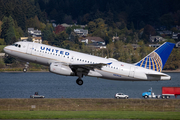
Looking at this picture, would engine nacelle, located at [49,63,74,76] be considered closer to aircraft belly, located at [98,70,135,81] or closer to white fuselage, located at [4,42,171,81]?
white fuselage, located at [4,42,171,81]

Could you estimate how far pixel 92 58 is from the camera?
5662 cm

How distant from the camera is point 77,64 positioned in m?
54.7

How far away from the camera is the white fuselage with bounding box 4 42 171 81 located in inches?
2197

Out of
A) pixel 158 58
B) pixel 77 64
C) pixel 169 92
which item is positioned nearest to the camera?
pixel 77 64

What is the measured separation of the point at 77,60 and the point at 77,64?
1355 mm

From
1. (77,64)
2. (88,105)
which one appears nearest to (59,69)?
(77,64)

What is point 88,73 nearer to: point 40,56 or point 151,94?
point 40,56

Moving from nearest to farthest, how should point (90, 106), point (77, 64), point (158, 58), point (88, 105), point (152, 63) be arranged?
1. point (77, 64)
2. point (152, 63)
3. point (158, 58)
4. point (90, 106)
5. point (88, 105)

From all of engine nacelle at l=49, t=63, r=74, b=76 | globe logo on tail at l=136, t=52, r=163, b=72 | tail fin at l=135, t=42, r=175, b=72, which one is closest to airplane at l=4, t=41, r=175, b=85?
engine nacelle at l=49, t=63, r=74, b=76

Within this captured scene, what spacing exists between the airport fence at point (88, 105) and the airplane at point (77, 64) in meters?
6.29

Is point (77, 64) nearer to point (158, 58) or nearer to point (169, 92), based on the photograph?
point (158, 58)

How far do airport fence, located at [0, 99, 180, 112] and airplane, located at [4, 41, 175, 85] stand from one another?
20.6ft

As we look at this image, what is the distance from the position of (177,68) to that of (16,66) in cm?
7620

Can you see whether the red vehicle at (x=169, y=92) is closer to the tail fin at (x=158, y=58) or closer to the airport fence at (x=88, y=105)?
the airport fence at (x=88, y=105)
